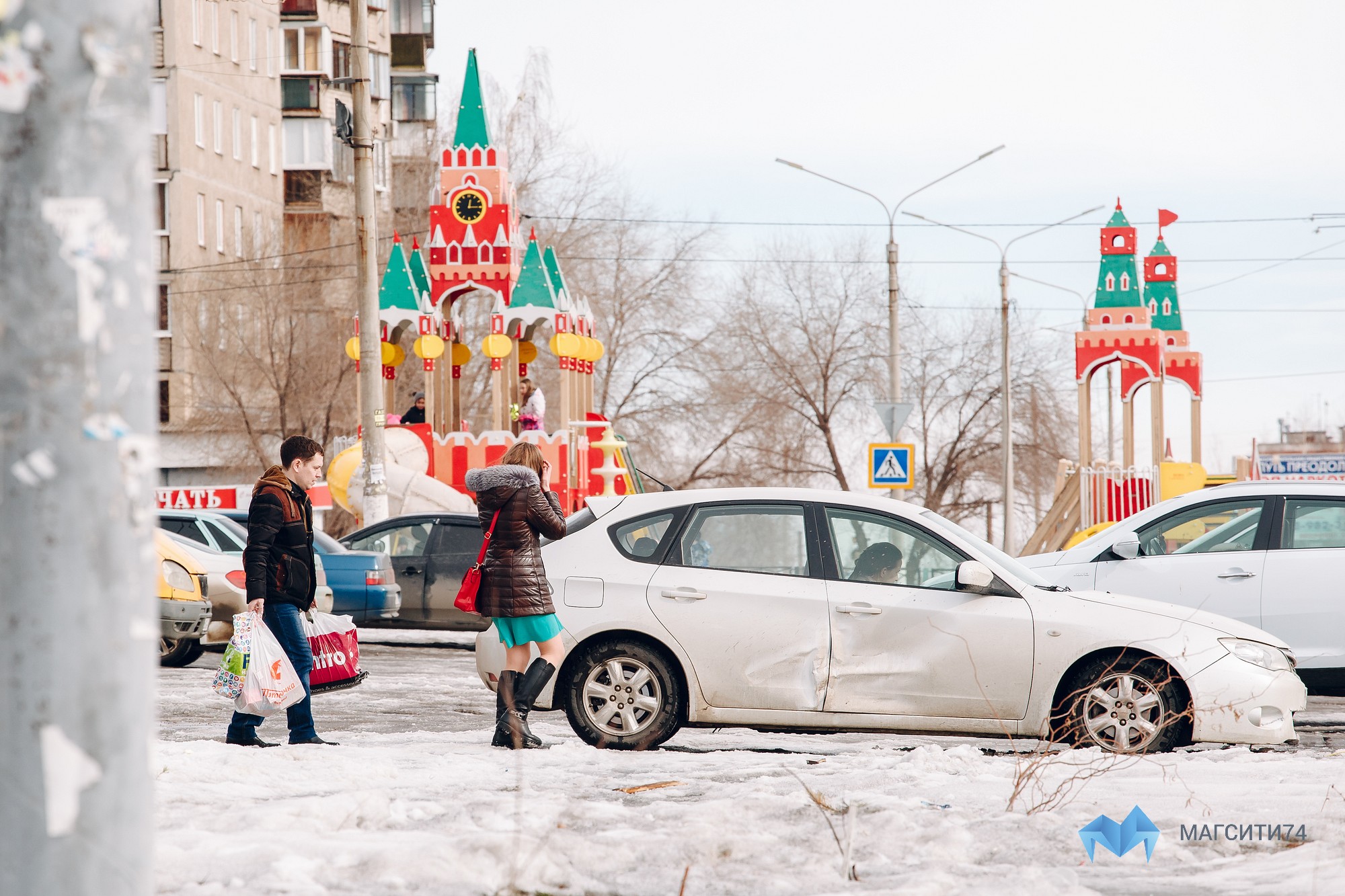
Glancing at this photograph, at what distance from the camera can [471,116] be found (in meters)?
29.0

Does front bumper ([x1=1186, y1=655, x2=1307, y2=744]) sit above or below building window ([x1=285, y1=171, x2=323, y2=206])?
below

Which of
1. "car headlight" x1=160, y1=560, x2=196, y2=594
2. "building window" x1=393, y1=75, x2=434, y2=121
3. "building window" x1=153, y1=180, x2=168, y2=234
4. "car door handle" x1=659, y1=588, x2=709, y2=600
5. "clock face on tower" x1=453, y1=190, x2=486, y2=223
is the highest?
"building window" x1=393, y1=75, x2=434, y2=121

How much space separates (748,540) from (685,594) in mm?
540

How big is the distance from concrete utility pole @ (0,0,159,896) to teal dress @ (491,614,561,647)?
586cm

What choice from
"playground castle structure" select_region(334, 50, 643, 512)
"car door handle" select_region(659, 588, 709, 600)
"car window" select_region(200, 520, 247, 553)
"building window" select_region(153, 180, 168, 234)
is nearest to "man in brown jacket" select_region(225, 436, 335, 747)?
"car door handle" select_region(659, 588, 709, 600)

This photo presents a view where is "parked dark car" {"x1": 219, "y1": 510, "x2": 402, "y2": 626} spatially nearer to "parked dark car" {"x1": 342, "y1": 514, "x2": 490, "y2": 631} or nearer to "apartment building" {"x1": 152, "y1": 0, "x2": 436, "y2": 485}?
"parked dark car" {"x1": 342, "y1": 514, "x2": 490, "y2": 631}

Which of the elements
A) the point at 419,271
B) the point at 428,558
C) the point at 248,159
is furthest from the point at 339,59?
the point at 428,558

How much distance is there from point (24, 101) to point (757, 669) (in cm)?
644

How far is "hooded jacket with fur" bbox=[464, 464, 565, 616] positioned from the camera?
8.07 m

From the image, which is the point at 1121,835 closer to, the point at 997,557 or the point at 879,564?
the point at 879,564

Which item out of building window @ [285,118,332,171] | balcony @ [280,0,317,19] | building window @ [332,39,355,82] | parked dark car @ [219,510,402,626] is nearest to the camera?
parked dark car @ [219,510,402,626]

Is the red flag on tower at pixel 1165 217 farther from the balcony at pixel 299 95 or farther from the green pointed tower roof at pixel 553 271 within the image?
the balcony at pixel 299 95

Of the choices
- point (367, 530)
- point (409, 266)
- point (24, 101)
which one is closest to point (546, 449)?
point (409, 266)

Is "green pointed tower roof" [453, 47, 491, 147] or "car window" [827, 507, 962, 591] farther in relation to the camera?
"green pointed tower roof" [453, 47, 491, 147]
